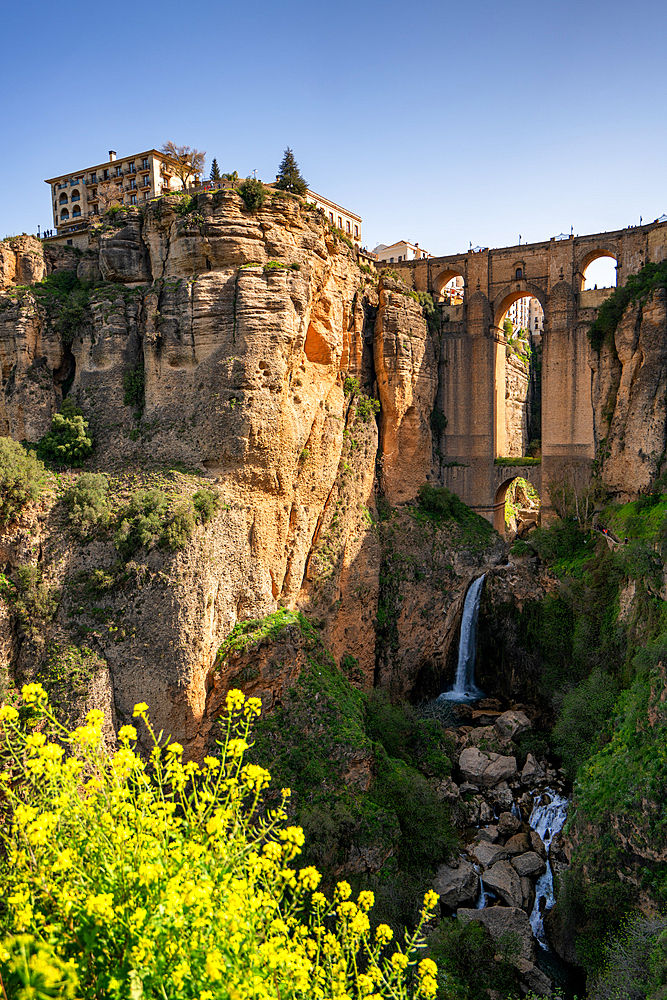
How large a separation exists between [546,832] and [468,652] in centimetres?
1009

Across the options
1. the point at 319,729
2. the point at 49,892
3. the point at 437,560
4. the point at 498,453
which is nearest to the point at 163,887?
the point at 49,892

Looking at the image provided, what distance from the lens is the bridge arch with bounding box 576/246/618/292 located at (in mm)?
29688

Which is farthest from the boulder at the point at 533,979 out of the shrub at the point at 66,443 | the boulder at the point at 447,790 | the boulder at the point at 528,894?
the shrub at the point at 66,443

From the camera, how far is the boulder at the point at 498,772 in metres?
21.0

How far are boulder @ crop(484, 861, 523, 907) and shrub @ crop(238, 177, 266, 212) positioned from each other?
2053cm

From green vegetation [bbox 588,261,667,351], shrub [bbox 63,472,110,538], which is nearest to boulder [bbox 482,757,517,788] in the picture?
shrub [bbox 63,472,110,538]

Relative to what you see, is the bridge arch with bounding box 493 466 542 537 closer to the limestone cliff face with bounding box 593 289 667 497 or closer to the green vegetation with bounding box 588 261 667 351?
the limestone cliff face with bounding box 593 289 667 497

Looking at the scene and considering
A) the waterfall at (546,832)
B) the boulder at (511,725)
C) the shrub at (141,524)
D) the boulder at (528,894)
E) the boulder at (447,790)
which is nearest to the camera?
the waterfall at (546,832)

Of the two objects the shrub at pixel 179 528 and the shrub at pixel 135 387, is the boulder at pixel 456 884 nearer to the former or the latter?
the shrub at pixel 179 528

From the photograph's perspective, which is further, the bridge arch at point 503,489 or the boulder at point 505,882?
the bridge arch at point 503,489

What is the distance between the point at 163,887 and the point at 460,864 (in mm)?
14912

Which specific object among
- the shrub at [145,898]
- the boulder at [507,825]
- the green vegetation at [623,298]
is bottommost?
A: the boulder at [507,825]

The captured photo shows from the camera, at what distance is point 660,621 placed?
1883 cm

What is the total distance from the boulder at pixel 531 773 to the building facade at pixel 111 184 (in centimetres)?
2878
